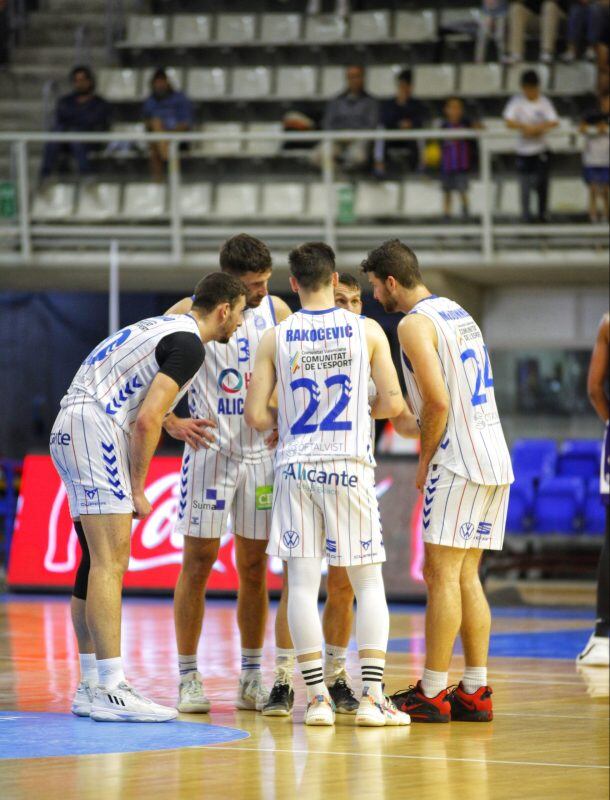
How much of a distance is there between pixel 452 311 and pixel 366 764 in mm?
2106

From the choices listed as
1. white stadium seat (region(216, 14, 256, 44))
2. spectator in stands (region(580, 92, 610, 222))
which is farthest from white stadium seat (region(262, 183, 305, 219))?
white stadium seat (region(216, 14, 256, 44))

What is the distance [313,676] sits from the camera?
584 centimetres

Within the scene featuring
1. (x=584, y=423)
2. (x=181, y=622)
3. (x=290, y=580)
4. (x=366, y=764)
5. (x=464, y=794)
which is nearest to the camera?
(x=464, y=794)

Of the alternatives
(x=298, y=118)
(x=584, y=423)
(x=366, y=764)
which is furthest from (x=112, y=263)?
(x=366, y=764)

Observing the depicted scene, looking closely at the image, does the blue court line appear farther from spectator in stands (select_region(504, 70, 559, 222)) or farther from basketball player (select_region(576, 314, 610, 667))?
spectator in stands (select_region(504, 70, 559, 222))

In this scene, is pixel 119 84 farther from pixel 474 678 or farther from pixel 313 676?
pixel 313 676

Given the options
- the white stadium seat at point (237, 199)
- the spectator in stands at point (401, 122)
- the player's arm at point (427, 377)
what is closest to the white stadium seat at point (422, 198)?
the spectator in stands at point (401, 122)

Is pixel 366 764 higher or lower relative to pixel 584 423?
lower

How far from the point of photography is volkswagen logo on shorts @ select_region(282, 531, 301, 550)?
5910 mm

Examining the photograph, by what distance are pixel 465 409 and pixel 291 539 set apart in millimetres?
921

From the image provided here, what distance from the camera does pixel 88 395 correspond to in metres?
6.03

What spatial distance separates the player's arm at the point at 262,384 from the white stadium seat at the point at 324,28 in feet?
45.1

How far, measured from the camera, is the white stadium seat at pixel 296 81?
18.6m

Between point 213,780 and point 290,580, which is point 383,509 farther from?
point 213,780
